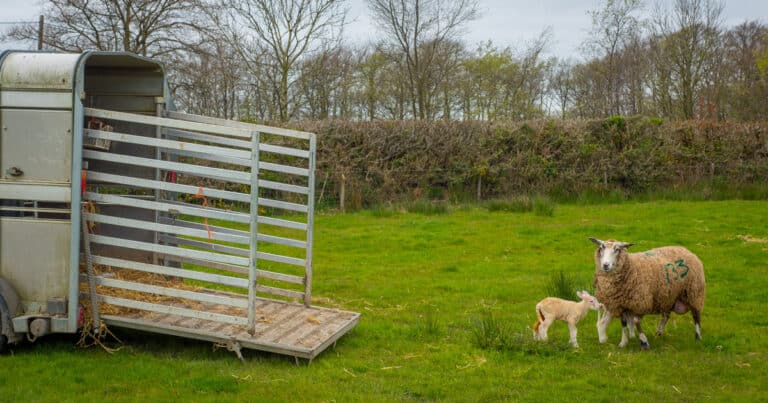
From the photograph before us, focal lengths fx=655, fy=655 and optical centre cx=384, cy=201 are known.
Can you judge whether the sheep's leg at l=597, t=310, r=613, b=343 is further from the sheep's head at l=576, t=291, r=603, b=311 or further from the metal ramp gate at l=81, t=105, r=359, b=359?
the metal ramp gate at l=81, t=105, r=359, b=359

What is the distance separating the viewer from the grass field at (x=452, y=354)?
5.48 metres

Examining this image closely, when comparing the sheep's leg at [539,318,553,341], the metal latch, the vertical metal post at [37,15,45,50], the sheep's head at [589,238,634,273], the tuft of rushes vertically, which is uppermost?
the vertical metal post at [37,15,45,50]

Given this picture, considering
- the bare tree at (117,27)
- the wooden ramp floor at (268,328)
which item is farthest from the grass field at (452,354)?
the bare tree at (117,27)

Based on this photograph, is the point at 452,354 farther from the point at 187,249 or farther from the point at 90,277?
the point at 90,277

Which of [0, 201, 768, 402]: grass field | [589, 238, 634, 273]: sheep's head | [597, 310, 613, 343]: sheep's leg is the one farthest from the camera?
[597, 310, 613, 343]: sheep's leg

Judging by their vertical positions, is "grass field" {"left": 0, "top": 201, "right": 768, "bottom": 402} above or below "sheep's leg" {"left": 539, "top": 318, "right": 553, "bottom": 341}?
below

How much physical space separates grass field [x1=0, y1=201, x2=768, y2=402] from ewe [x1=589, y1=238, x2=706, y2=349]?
1.13 ft

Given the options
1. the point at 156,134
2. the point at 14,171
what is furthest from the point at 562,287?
the point at 14,171

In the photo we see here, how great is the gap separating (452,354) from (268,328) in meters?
1.87

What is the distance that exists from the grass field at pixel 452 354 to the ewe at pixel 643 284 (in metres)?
0.34

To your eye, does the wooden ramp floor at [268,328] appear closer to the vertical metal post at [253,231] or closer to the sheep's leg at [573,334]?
the vertical metal post at [253,231]

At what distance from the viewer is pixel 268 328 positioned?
6605 mm

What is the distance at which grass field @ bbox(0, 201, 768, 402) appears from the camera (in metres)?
5.48

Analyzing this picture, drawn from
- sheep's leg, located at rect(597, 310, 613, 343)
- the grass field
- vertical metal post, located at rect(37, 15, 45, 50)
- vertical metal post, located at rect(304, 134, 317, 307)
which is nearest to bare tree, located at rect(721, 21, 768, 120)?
the grass field
